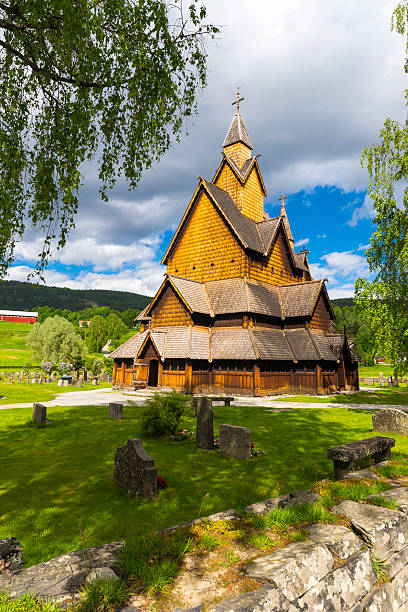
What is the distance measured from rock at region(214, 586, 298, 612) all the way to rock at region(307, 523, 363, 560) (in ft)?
2.62

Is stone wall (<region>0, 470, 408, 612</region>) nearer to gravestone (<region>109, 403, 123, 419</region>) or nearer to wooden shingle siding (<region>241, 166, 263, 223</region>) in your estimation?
gravestone (<region>109, 403, 123, 419</region>)

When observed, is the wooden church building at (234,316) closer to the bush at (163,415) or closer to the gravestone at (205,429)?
the bush at (163,415)

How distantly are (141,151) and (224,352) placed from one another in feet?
66.2

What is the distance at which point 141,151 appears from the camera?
29.5 feet

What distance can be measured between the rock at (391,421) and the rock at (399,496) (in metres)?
8.04

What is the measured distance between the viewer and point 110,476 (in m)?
8.19

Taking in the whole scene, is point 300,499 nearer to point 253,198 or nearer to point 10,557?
point 10,557

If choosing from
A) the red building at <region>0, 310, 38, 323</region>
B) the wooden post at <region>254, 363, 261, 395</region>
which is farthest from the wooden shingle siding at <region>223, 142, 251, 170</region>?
the red building at <region>0, 310, 38, 323</region>

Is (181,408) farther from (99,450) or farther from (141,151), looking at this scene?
(141,151)

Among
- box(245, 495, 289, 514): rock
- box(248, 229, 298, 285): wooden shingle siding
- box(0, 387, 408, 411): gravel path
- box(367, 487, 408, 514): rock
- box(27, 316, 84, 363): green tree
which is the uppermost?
box(248, 229, 298, 285): wooden shingle siding

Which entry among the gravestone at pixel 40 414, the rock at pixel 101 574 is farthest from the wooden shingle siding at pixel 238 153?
the rock at pixel 101 574

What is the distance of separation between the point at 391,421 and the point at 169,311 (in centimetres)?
2108

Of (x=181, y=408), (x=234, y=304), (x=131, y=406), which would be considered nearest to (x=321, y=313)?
(x=234, y=304)

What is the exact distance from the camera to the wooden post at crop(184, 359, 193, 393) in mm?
26562
